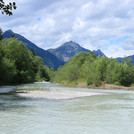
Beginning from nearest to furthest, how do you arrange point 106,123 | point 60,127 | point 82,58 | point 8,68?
point 60,127
point 106,123
point 8,68
point 82,58

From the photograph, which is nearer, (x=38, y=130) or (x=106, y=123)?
(x=38, y=130)

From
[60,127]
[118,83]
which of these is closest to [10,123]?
[60,127]

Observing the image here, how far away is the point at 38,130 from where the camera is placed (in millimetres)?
14797

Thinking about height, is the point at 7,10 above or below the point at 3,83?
above

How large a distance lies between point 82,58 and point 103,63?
90.2 feet

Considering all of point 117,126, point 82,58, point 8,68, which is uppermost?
point 82,58

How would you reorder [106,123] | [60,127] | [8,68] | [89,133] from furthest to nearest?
1. [8,68]
2. [106,123]
3. [60,127]
4. [89,133]

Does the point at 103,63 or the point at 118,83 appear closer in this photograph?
the point at 118,83

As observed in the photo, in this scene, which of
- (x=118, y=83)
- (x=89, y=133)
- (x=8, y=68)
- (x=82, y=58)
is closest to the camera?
(x=89, y=133)

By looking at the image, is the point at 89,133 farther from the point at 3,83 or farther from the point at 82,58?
the point at 82,58

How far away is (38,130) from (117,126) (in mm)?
6056

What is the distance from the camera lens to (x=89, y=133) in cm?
1419

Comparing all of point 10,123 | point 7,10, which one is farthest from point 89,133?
point 7,10

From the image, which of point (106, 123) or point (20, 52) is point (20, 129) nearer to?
point (106, 123)
